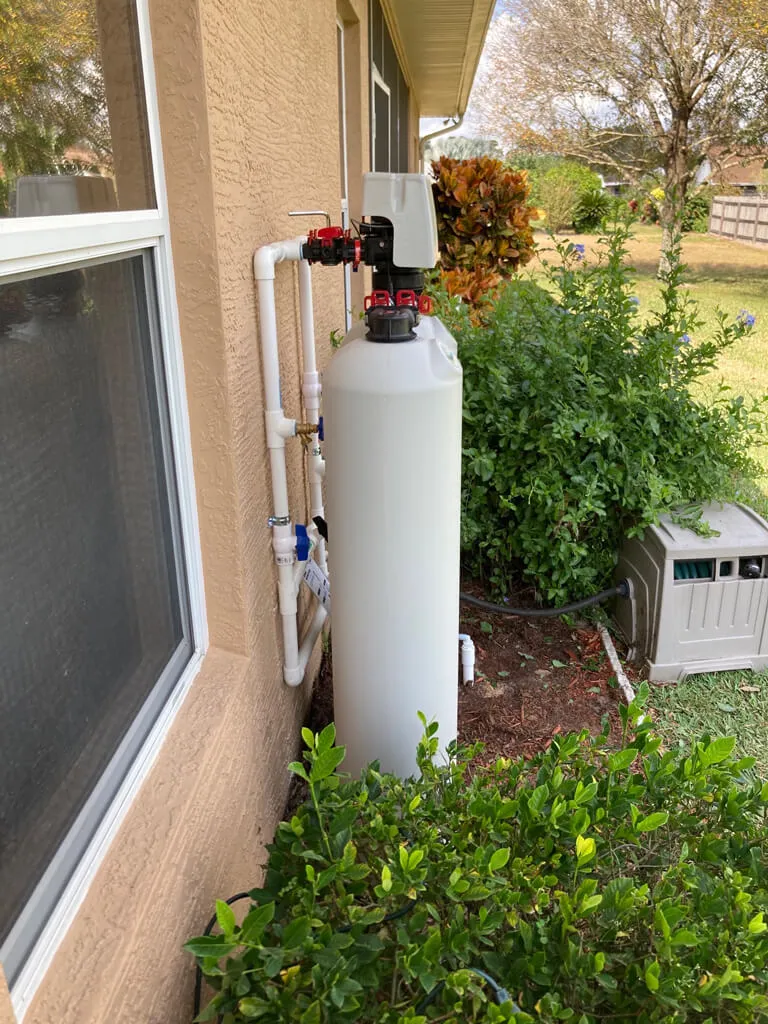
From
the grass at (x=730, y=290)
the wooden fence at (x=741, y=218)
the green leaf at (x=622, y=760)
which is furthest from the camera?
the wooden fence at (x=741, y=218)

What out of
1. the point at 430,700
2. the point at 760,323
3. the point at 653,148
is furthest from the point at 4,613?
the point at 653,148

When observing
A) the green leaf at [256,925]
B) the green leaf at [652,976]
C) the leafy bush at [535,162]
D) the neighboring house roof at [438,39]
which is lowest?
the green leaf at [652,976]

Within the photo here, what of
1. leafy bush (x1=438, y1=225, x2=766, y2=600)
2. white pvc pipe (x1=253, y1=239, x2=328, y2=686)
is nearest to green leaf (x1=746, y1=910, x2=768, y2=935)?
white pvc pipe (x1=253, y1=239, x2=328, y2=686)

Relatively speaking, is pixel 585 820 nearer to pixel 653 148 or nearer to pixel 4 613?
pixel 4 613

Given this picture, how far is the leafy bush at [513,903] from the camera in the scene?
1.24 metres

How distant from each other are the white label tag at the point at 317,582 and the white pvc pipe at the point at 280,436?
0.14ft

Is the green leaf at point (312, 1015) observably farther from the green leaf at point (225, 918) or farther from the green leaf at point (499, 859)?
the green leaf at point (499, 859)

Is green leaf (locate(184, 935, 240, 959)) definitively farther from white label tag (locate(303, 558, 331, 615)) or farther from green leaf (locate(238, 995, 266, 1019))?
white label tag (locate(303, 558, 331, 615))

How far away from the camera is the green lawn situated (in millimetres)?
2941

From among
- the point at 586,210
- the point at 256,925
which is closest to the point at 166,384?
the point at 256,925

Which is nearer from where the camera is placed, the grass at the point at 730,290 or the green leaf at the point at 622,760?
the green leaf at the point at 622,760

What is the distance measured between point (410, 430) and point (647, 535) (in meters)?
1.76

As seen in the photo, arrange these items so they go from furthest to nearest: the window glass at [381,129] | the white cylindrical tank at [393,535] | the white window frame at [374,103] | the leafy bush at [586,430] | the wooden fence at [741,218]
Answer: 1. the wooden fence at [741,218]
2. the window glass at [381,129]
3. the white window frame at [374,103]
4. the leafy bush at [586,430]
5. the white cylindrical tank at [393,535]

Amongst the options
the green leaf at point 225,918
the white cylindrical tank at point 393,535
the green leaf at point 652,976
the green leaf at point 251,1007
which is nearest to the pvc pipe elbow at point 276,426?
the white cylindrical tank at point 393,535
